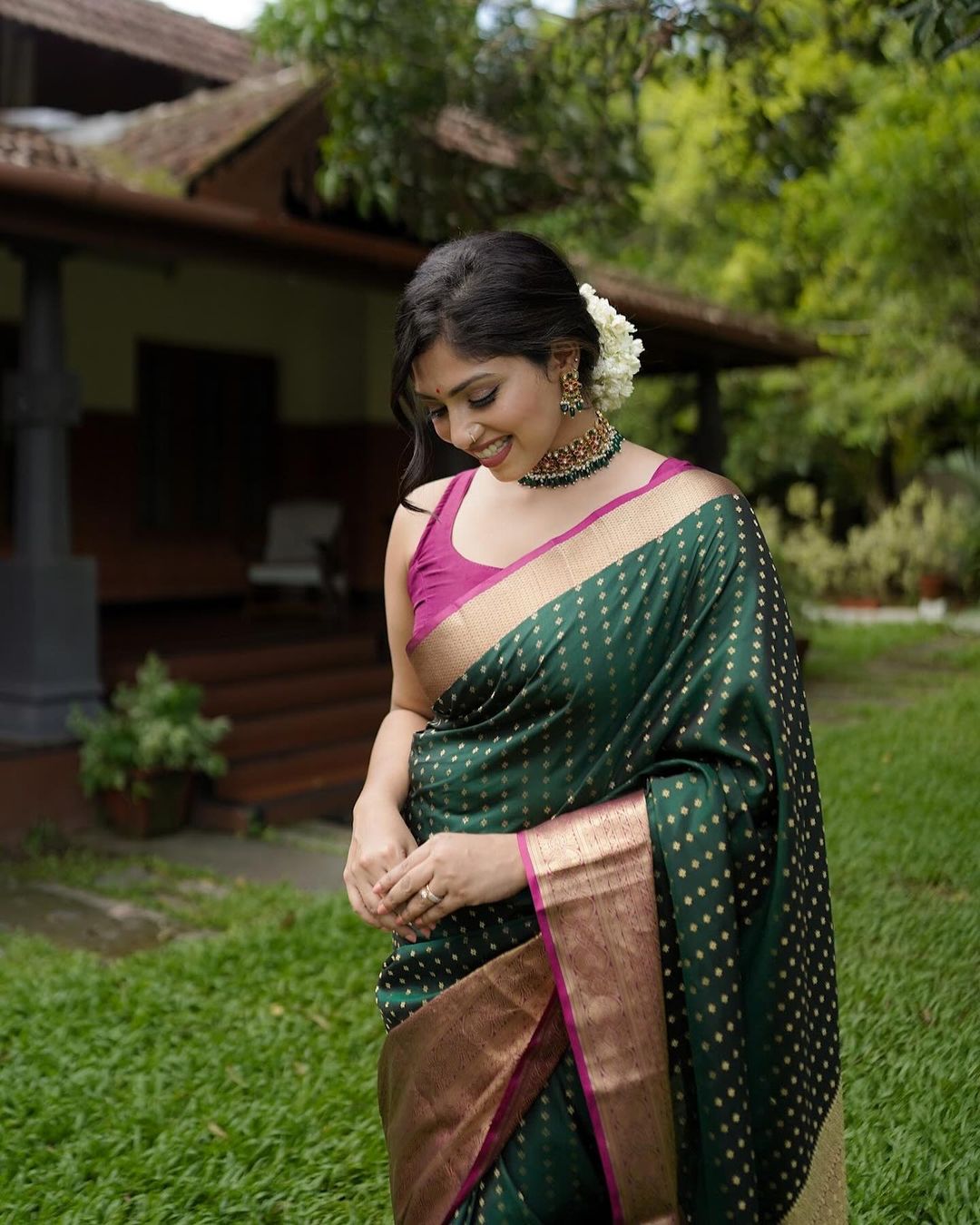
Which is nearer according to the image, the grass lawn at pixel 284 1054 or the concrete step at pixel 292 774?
the grass lawn at pixel 284 1054

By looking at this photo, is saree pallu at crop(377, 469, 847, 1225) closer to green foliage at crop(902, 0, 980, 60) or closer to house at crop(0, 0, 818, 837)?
green foliage at crop(902, 0, 980, 60)

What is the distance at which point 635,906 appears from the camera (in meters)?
1.81

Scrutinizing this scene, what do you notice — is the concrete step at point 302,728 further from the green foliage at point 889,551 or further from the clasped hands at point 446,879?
the green foliage at point 889,551

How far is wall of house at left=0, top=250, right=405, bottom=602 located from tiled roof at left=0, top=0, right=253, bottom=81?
145cm

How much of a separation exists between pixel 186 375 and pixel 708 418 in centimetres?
447

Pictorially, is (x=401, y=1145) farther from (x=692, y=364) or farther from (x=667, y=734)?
(x=692, y=364)

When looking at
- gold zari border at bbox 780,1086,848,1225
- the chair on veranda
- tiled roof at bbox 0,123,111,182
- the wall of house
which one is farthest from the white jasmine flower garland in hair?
the chair on veranda

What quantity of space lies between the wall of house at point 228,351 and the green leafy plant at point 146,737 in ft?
9.30

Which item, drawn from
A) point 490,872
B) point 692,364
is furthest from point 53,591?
point 692,364

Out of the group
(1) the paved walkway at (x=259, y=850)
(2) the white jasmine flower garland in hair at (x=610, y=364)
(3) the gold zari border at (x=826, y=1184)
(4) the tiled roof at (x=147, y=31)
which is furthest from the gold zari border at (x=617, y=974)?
(4) the tiled roof at (x=147, y=31)

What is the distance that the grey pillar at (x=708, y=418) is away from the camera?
11.9 meters

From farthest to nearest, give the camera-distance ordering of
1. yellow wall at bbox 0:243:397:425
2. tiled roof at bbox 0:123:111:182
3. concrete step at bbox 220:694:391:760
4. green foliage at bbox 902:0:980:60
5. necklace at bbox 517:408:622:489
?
1. yellow wall at bbox 0:243:397:425
2. concrete step at bbox 220:694:391:760
3. tiled roof at bbox 0:123:111:182
4. green foliage at bbox 902:0:980:60
5. necklace at bbox 517:408:622:489

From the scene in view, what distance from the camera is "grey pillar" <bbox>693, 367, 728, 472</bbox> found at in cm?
1185

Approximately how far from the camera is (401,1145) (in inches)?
80.6
